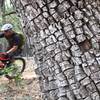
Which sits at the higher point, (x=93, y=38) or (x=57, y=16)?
(x=57, y=16)

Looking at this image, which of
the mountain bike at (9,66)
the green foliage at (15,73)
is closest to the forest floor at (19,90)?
the green foliage at (15,73)

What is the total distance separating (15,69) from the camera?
9789 millimetres

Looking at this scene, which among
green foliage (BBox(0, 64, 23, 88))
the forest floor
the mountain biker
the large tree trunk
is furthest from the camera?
the mountain biker

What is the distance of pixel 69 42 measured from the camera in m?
2.03

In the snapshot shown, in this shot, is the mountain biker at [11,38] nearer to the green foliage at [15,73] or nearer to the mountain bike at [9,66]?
the mountain bike at [9,66]

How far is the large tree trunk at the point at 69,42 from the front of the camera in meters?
2.00

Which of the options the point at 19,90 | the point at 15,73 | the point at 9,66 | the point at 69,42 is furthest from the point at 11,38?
the point at 69,42

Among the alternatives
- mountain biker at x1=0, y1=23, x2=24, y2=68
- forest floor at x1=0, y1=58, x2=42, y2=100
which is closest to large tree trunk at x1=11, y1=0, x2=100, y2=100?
forest floor at x1=0, y1=58, x2=42, y2=100

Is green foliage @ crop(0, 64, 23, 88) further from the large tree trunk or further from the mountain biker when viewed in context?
Answer: the large tree trunk

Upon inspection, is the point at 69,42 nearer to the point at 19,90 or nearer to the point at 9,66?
the point at 19,90

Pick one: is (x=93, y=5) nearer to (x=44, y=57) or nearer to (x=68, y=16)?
(x=68, y=16)

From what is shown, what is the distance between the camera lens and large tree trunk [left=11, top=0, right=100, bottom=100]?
6.57 feet

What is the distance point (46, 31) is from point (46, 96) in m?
0.41

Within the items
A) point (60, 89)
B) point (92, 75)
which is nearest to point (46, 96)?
point (60, 89)
